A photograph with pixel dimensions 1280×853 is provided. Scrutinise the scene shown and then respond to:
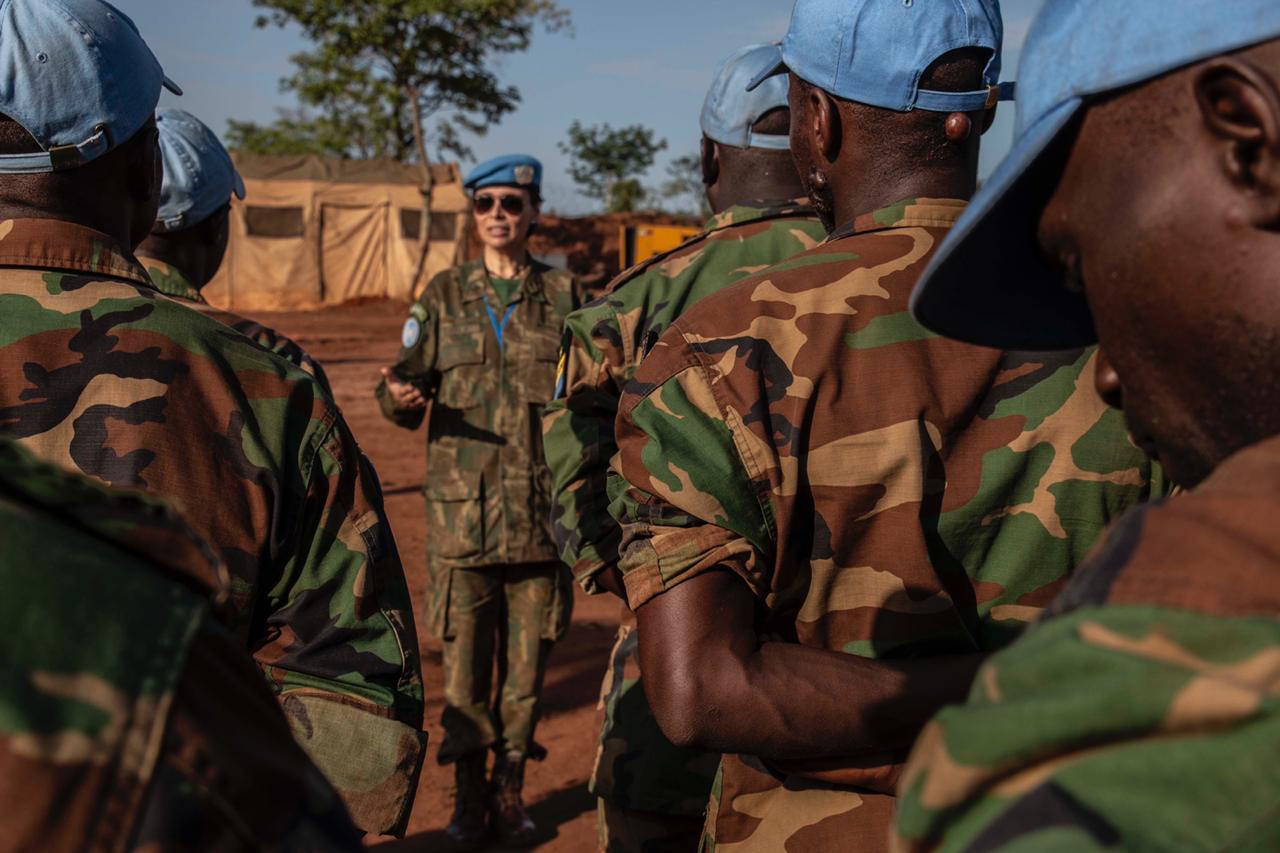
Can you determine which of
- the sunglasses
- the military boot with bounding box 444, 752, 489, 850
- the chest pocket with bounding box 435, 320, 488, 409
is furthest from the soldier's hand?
the military boot with bounding box 444, 752, 489, 850

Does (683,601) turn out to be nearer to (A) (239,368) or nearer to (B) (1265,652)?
(A) (239,368)

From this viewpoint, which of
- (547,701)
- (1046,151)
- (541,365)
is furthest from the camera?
(547,701)

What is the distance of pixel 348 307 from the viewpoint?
72.0ft

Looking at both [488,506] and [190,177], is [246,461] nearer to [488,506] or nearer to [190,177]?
[190,177]

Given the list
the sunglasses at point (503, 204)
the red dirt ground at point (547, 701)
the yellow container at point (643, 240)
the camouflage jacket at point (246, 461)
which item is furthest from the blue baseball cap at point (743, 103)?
the yellow container at point (643, 240)

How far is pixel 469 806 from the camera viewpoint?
4551mm

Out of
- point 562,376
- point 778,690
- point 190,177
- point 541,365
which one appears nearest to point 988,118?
point 778,690

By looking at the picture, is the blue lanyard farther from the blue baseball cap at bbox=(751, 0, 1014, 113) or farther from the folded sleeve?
the folded sleeve

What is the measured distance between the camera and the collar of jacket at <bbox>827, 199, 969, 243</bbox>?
5.85ft

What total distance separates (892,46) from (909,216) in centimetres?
26

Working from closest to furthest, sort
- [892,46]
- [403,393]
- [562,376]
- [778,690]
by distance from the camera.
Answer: [778,690], [892,46], [562,376], [403,393]

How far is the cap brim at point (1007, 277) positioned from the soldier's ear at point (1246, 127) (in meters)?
0.15

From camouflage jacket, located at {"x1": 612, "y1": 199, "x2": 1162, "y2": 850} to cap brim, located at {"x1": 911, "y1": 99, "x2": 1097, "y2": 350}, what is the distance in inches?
11.3

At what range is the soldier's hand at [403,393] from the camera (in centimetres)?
470
